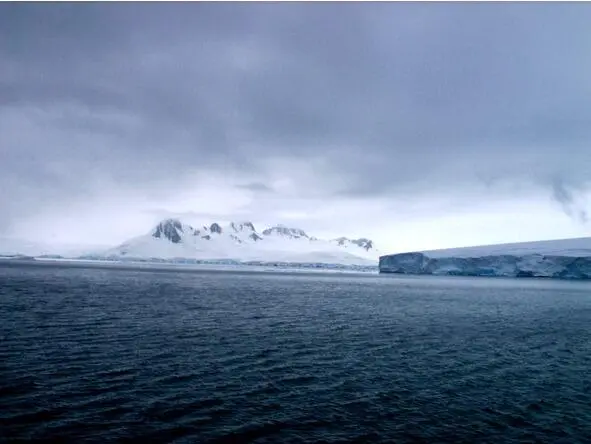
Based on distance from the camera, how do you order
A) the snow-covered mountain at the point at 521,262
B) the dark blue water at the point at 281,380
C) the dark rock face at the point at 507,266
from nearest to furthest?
1. the dark blue water at the point at 281,380
2. the snow-covered mountain at the point at 521,262
3. the dark rock face at the point at 507,266

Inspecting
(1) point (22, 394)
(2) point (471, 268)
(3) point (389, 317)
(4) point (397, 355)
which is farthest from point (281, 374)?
(2) point (471, 268)

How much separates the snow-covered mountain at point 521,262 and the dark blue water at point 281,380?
122967 mm

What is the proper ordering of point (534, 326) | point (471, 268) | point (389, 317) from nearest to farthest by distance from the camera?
point (534, 326), point (389, 317), point (471, 268)

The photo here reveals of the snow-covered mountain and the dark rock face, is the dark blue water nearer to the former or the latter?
the snow-covered mountain

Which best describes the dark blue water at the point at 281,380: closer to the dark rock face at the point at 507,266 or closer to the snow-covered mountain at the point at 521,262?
the snow-covered mountain at the point at 521,262

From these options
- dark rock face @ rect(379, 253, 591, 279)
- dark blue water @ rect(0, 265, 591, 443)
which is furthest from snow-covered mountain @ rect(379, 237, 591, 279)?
dark blue water @ rect(0, 265, 591, 443)

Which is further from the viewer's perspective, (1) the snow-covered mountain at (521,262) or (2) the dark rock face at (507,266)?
(2) the dark rock face at (507,266)

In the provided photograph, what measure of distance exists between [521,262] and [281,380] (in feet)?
498

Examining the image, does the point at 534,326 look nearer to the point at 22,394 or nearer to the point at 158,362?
the point at 158,362

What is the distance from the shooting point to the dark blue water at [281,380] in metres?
14.0

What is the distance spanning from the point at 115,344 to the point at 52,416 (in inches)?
448

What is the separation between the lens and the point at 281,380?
19344 millimetres

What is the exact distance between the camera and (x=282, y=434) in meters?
13.6

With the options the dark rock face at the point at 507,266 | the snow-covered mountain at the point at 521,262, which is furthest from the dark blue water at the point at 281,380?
the dark rock face at the point at 507,266
